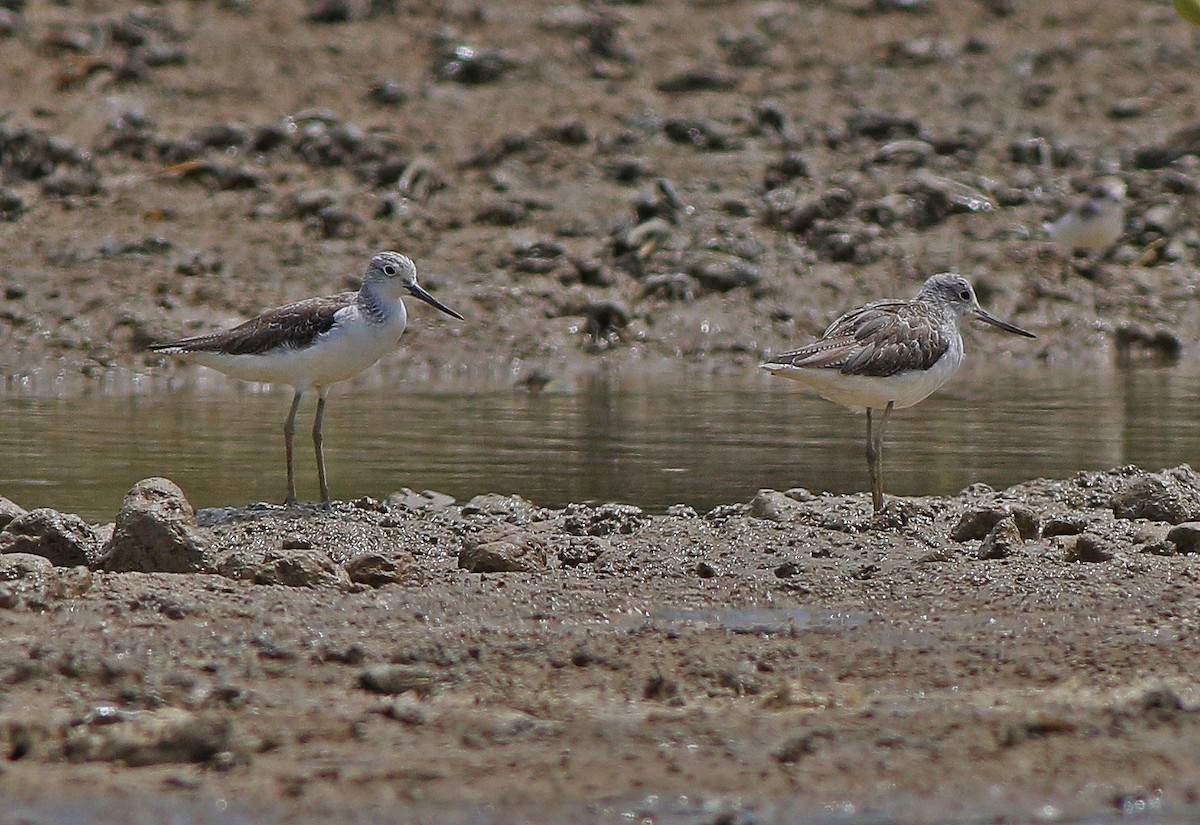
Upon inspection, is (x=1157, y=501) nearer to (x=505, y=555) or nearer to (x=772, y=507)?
(x=772, y=507)

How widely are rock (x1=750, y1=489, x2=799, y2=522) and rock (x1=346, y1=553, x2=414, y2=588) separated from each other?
2327mm

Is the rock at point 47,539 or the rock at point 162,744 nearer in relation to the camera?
the rock at point 162,744

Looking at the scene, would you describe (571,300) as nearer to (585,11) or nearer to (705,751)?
(585,11)

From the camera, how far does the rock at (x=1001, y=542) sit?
26.2 feet

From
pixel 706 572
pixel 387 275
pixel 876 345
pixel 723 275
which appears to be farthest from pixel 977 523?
pixel 723 275

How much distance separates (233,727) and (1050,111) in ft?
61.7

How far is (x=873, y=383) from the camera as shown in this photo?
10102 millimetres

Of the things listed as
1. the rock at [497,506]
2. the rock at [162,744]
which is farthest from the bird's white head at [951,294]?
the rock at [162,744]

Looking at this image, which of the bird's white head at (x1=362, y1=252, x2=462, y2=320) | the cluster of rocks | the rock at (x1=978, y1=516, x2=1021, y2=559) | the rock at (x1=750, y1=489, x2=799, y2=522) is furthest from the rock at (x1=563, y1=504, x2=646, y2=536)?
the bird's white head at (x1=362, y1=252, x2=462, y2=320)

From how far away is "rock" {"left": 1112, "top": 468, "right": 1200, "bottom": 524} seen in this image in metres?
8.98

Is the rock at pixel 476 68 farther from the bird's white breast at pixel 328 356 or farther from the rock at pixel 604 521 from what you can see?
the rock at pixel 604 521

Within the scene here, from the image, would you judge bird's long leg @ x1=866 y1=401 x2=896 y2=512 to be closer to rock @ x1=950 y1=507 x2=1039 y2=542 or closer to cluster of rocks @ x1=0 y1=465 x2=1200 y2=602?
cluster of rocks @ x1=0 y1=465 x2=1200 y2=602

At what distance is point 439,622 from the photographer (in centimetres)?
673

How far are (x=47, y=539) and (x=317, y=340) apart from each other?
289cm
